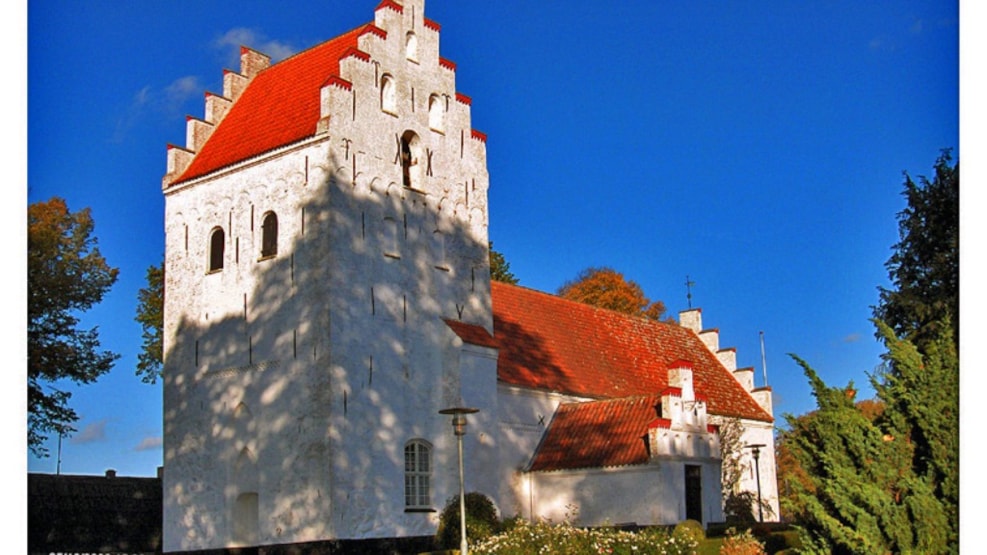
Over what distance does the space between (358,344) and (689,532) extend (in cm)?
883

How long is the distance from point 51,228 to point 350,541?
1247 centimetres

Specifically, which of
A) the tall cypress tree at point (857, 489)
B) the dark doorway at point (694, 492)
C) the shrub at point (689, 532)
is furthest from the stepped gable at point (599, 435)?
the tall cypress tree at point (857, 489)

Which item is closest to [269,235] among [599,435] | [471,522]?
[471,522]

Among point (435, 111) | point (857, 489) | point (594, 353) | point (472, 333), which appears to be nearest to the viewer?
point (857, 489)

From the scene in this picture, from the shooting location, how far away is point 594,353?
36531 mm

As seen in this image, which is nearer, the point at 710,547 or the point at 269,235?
the point at 710,547

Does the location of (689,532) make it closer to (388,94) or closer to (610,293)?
(388,94)

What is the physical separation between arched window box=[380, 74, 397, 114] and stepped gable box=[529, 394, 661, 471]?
10.3 meters

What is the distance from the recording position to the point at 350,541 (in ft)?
81.1

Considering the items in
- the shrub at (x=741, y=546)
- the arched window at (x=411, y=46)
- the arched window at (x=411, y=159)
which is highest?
the arched window at (x=411, y=46)

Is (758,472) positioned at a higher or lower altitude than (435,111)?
lower

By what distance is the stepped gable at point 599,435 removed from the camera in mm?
28828

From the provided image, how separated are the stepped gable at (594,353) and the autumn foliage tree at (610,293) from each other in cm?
955

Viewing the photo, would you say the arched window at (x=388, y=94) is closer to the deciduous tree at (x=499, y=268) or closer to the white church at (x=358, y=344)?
the white church at (x=358, y=344)
